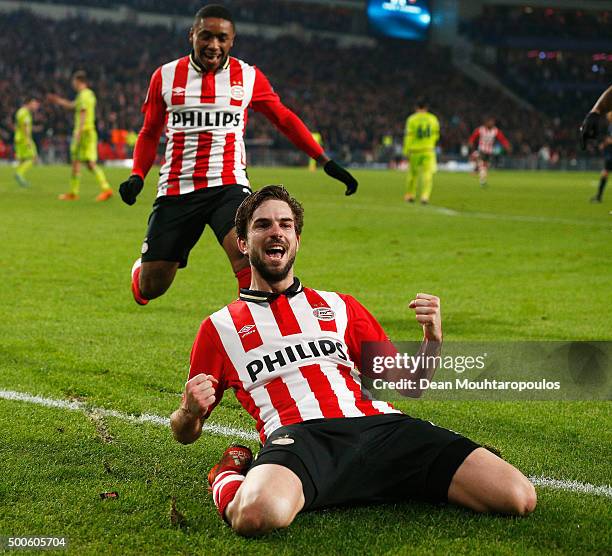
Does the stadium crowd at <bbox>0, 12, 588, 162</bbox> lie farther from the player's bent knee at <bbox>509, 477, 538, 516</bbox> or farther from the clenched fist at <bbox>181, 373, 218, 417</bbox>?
the player's bent knee at <bbox>509, 477, 538, 516</bbox>

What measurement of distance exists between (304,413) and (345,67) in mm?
57347

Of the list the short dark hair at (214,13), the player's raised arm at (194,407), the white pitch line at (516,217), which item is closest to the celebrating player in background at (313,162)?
the white pitch line at (516,217)

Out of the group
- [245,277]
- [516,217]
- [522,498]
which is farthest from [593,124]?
[516,217]

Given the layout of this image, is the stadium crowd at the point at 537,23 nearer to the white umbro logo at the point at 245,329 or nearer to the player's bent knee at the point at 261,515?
the white umbro logo at the point at 245,329

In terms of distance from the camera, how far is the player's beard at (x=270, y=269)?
13.0 ft

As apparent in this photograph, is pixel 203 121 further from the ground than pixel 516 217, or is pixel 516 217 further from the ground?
pixel 203 121

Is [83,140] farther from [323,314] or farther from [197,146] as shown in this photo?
[323,314]

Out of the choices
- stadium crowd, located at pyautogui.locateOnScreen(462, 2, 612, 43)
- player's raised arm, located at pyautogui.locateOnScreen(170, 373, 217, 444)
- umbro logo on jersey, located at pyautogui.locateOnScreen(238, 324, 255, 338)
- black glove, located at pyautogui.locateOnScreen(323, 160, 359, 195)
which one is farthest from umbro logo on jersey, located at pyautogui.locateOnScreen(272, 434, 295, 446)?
stadium crowd, located at pyautogui.locateOnScreen(462, 2, 612, 43)

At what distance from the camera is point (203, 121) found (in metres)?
6.54

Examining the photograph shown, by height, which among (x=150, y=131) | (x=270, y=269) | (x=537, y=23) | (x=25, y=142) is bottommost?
(x=25, y=142)

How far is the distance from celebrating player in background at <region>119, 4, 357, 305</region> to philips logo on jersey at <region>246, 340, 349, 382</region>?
250 cm

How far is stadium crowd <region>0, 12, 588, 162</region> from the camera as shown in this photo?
45094mm

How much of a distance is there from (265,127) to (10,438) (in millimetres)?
45734

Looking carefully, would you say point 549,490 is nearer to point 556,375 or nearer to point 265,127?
point 556,375
